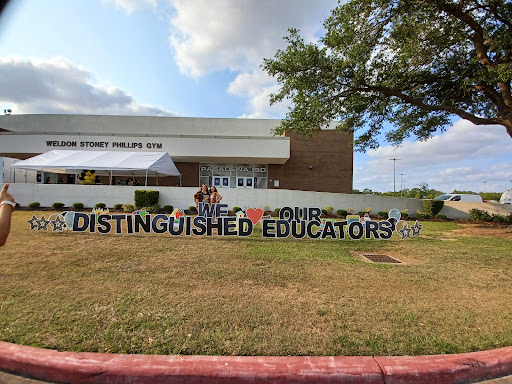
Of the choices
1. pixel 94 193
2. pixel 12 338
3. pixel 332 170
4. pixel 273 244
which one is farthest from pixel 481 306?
pixel 332 170

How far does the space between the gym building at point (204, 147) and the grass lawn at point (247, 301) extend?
704 inches

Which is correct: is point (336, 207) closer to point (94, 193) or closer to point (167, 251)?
point (167, 251)

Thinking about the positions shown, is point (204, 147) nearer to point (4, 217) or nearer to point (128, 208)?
point (128, 208)

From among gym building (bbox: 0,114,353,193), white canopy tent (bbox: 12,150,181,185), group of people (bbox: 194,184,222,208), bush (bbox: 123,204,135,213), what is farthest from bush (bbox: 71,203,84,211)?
group of people (bbox: 194,184,222,208)

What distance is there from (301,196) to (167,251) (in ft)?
40.1

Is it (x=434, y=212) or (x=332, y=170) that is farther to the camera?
(x=332, y=170)

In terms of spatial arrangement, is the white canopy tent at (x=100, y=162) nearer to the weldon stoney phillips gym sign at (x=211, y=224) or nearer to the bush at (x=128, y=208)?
the bush at (x=128, y=208)

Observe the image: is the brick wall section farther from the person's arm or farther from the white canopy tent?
the person's arm

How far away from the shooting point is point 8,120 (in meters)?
29.2

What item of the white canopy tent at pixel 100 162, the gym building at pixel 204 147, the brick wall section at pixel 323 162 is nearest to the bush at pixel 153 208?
the white canopy tent at pixel 100 162

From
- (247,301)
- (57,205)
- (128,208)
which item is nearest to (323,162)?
(128,208)

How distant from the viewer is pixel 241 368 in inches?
98.4

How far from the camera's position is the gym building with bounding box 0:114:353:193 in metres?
24.2

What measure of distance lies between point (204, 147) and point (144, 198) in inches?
339
